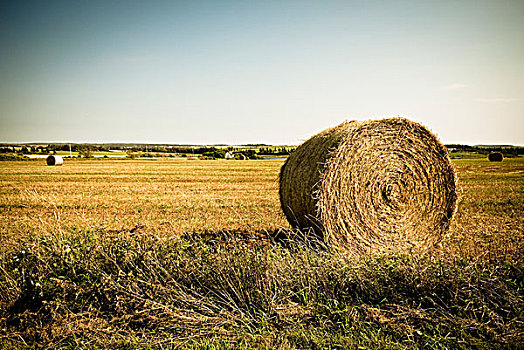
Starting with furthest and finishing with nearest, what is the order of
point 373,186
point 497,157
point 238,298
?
point 497,157, point 373,186, point 238,298

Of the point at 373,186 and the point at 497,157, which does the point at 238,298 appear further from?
the point at 497,157

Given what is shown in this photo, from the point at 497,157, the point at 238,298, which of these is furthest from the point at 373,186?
the point at 497,157

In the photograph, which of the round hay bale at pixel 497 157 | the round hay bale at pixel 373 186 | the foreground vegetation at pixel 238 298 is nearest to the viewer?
the foreground vegetation at pixel 238 298

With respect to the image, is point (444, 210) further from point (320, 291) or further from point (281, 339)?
point (281, 339)

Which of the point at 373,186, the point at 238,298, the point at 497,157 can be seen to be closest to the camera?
the point at 238,298

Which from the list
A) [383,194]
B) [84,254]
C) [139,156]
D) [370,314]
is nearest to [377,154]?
[383,194]

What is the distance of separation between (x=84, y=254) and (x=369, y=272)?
3.47 meters

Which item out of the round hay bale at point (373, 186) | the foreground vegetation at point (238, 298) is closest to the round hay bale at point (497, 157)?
the round hay bale at point (373, 186)

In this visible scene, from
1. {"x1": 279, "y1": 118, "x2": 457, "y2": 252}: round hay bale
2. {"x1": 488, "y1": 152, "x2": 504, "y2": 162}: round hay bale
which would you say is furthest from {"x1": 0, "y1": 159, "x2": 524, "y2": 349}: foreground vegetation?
{"x1": 488, "y1": 152, "x2": 504, "y2": 162}: round hay bale

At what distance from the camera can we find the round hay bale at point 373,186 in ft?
23.6

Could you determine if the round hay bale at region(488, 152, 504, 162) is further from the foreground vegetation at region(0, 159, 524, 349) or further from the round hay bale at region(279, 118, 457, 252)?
the foreground vegetation at region(0, 159, 524, 349)

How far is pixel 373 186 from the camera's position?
296 inches

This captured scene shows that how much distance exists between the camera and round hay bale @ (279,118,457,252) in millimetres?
7188

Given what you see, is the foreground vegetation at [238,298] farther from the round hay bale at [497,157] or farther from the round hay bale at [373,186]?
the round hay bale at [497,157]
